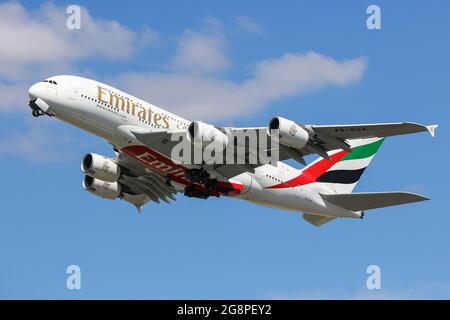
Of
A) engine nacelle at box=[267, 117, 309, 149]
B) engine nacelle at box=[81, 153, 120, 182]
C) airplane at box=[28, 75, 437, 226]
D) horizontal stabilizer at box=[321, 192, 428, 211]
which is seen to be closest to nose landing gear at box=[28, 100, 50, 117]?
airplane at box=[28, 75, 437, 226]

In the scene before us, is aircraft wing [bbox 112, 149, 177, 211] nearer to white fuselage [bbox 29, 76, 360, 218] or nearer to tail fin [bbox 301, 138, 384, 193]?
white fuselage [bbox 29, 76, 360, 218]

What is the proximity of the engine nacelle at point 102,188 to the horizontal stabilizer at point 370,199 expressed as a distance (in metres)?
12.5

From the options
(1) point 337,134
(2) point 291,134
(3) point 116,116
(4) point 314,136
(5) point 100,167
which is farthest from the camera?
(5) point 100,167

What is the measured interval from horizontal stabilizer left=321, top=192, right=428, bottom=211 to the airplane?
0.21 feet

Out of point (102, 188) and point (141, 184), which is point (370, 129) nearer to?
point (141, 184)

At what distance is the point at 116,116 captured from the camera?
45438 millimetres

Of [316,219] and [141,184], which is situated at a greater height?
[141,184]

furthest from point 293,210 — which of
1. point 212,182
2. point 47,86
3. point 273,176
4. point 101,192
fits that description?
point 47,86

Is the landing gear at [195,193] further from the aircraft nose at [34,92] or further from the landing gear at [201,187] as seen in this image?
the aircraft nose at [34,92]

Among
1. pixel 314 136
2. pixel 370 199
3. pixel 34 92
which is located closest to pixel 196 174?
pixel 314 136

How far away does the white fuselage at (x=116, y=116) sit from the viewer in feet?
147

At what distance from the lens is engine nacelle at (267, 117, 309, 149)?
143 ft

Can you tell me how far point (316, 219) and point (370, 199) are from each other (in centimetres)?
486

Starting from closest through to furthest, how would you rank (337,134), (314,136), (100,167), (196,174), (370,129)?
(370,129)
(337,134)
(314,136)
(196,174)
(100,167)
